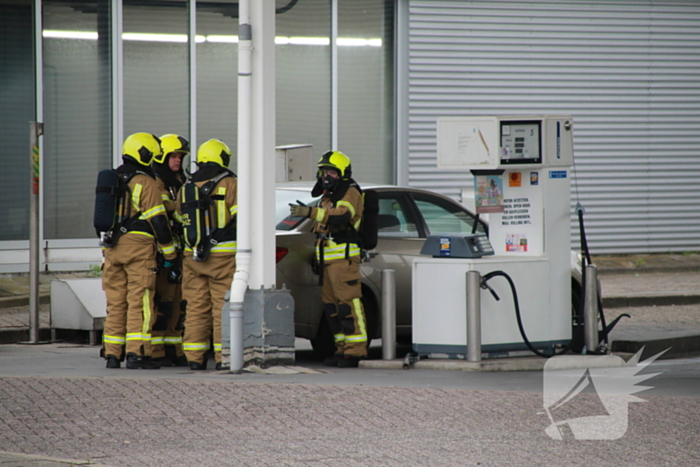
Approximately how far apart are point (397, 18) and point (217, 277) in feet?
34.6

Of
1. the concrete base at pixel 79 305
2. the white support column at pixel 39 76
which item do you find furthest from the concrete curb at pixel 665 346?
the white support column at pixel 39 76

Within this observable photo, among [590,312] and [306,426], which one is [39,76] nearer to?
[590,312]

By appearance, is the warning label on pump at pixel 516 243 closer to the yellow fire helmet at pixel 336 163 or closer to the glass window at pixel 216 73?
the yellow fire helmet at pixel 336 163

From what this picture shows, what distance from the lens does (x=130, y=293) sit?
9.13 m

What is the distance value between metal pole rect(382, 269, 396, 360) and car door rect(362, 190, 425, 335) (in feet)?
1.60

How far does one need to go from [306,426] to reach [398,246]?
379 centimetres

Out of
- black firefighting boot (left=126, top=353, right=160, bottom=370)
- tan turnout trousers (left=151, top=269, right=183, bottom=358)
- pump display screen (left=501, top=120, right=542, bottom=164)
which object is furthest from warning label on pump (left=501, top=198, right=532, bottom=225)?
black firefighting boot (left=126, top=353, right=160, bottom=370)

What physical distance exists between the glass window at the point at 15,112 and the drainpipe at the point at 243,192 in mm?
9015

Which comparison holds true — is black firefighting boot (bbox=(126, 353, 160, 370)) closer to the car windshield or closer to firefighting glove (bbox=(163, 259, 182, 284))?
firefighting glove (bbox=(163, 259, 182, 284))

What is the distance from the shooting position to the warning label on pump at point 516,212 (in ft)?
31.1

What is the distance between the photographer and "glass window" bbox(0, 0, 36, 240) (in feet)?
54.9

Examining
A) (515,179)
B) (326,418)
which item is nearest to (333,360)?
(515,179)

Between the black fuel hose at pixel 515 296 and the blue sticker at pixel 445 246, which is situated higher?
the blue sticker at pixel 445 246

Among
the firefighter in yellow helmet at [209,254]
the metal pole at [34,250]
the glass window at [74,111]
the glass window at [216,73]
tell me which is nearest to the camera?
the firefighter in yellow helmet at [209,254]
